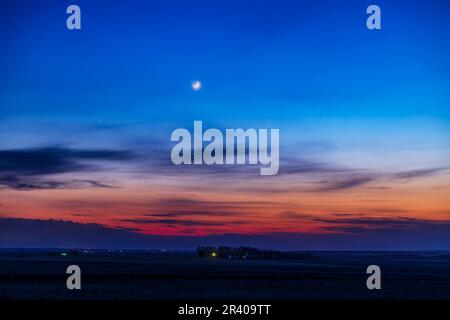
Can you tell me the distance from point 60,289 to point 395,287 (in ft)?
80.9

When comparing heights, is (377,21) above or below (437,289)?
above

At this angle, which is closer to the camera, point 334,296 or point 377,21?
point 377,21
